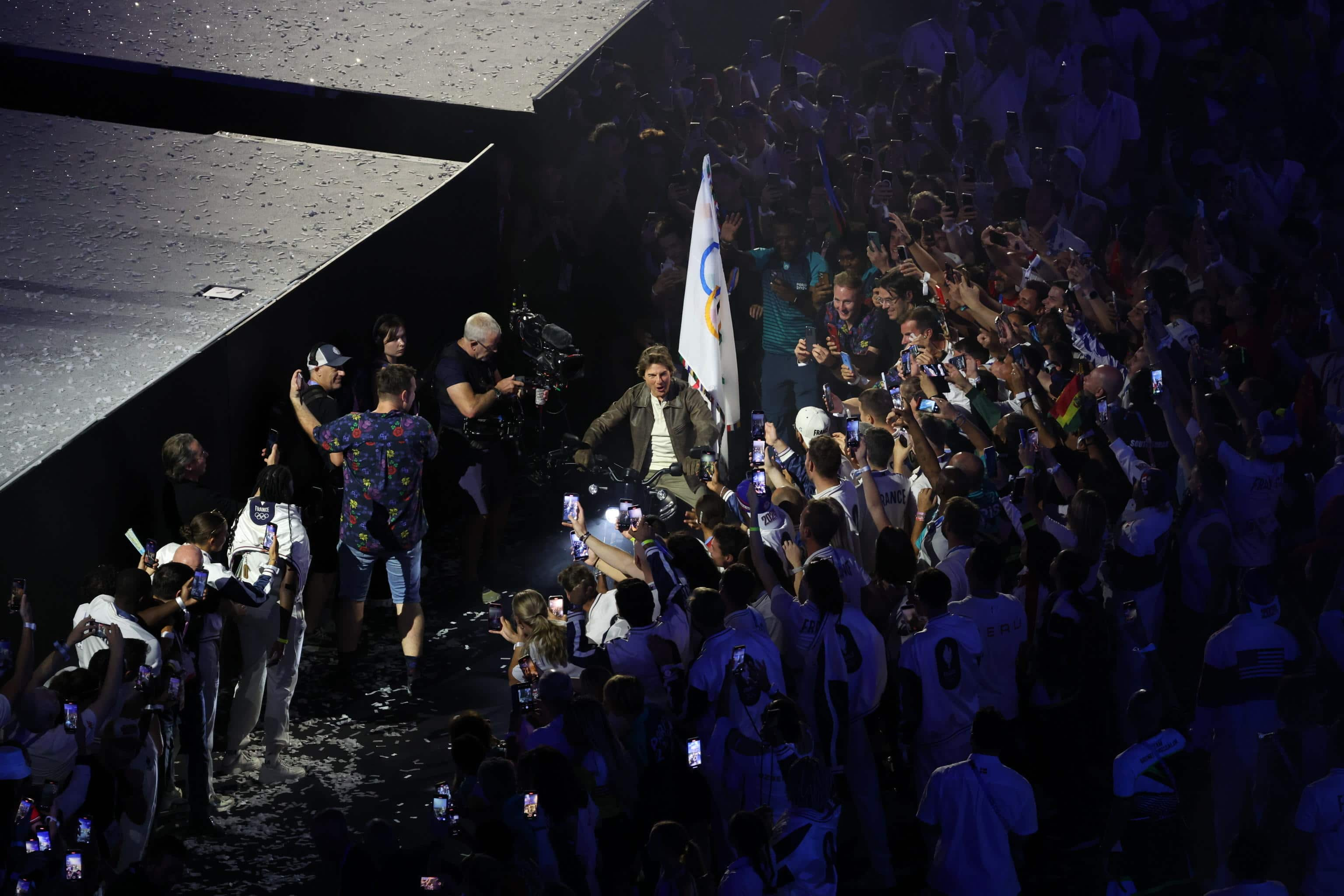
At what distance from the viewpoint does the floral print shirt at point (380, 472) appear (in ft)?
26.8

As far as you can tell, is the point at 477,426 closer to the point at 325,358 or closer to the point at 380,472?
the point at 325,358

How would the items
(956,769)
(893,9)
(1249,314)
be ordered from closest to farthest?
(956,769) → (1249,314) → (893,9)

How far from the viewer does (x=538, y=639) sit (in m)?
6.64

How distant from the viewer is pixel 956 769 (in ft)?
19.0

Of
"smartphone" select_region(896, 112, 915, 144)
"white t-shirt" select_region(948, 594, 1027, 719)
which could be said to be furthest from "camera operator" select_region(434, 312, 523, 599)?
"smartphone" select_region(896, 112, 915, 144)

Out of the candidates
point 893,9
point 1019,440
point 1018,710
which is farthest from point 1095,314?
point 893,9

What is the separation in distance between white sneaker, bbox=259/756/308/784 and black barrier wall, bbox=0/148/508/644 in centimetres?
117

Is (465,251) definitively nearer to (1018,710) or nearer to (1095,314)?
(1095,314)

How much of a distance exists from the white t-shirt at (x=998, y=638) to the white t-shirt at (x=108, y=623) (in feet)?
11.3

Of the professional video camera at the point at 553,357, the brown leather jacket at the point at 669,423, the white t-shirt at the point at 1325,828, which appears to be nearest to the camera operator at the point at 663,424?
the brown leather jacket at the point at 669,423

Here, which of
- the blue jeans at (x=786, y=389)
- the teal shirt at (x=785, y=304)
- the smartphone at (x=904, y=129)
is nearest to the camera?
the blue jeans at (x=786, y=389)

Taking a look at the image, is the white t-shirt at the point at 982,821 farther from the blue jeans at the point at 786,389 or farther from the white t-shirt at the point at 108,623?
the blue jeans at the point at 786,389

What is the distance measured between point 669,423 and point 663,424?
6 cm

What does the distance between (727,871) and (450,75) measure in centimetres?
904
